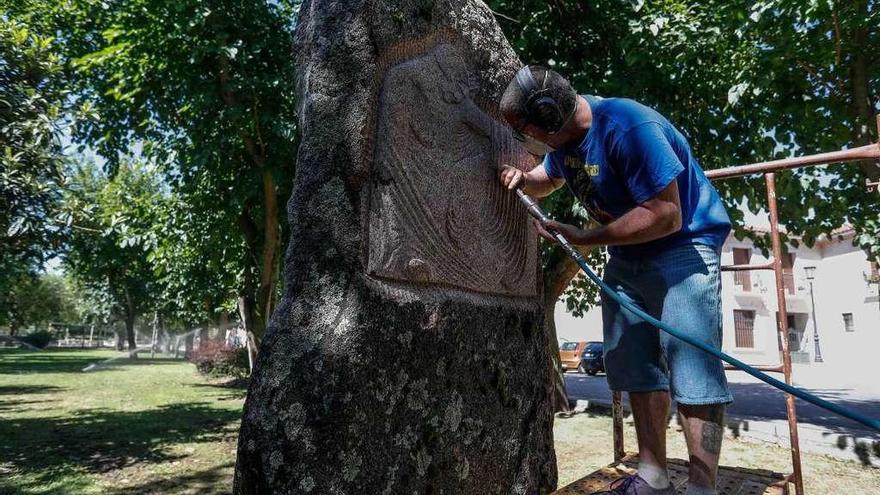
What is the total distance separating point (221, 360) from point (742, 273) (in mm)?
24094

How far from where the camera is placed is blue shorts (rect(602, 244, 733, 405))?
2.14 meters

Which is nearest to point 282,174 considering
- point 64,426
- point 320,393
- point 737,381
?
point 64,426

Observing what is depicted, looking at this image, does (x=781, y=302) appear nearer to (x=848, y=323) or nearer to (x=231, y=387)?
(x=231, y=387)

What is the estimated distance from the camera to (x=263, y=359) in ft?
6.91

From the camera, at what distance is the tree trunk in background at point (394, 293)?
80.0 inches

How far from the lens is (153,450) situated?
22.4 ft

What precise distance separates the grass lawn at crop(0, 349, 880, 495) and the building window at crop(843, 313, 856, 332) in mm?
21254

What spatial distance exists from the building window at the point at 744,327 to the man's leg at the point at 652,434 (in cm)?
2901

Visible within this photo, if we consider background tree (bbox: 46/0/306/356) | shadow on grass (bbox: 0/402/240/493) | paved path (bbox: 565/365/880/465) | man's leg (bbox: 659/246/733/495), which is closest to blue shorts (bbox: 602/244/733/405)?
man's leg (bbox: 659/246/733/495)

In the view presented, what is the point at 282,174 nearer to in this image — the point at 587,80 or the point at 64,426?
the point at 587,80

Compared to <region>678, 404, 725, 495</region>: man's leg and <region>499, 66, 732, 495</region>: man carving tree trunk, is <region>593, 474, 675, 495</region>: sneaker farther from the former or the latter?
<region>678, 404, 725, 495</region>: man's leg

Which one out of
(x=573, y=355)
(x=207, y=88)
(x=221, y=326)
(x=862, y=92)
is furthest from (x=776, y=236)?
(x=221, y=326)

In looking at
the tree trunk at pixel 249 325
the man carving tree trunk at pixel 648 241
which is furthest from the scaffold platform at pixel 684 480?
the tree trunk at pixel 249 325

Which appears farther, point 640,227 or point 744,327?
point 744,327
